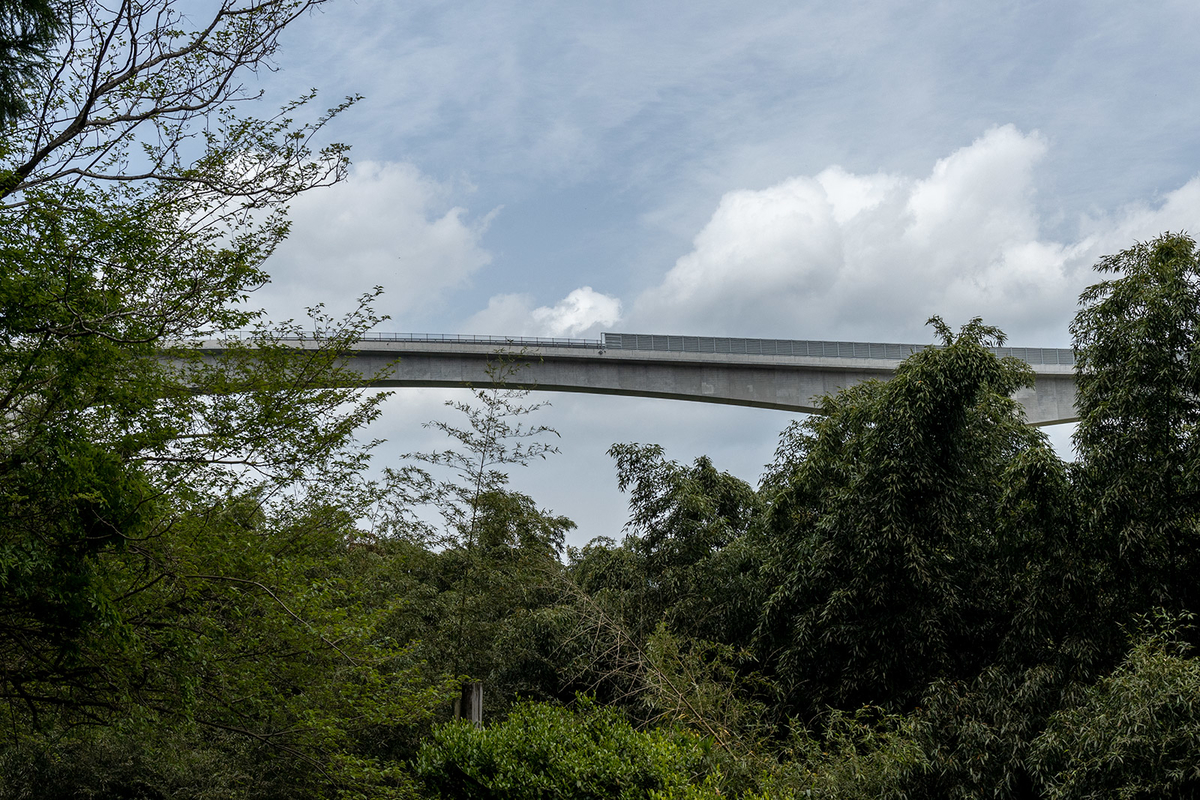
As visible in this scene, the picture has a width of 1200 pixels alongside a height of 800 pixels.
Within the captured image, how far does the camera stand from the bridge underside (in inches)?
821

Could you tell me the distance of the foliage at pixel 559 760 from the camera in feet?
19.1

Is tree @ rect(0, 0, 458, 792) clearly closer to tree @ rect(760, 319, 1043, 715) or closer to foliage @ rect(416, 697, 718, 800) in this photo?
foliage @ rect(416, 697, 718, 800)

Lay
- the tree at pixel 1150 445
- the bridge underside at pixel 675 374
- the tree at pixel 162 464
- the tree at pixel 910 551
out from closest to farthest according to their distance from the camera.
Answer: the tree at pixel 162 464 < the tree at pixel 1150 445 < the tree at pixel 910 551 < the bridge underside at pixel 675 374

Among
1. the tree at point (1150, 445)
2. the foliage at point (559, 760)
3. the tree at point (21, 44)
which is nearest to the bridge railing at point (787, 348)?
the tree at point (1150, 445)

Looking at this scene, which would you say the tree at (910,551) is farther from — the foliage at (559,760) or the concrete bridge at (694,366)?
the concrete bridge at (694,366)

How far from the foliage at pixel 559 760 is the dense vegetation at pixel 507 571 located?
3 centimetres

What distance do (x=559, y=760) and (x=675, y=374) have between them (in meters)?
15.8

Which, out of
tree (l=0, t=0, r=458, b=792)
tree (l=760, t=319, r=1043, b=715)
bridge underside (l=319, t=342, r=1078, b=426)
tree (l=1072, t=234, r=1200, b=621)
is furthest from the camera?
bridge underside (l=319, t=342, r=1078, b=426)

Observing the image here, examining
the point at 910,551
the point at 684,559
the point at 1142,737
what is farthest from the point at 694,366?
the point at 1142,737

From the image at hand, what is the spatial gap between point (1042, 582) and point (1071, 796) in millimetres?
2593

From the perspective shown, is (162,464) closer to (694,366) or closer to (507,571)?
(507,571)

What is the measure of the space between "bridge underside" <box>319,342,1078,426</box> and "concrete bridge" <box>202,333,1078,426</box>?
0.02 metres

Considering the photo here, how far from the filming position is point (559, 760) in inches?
243

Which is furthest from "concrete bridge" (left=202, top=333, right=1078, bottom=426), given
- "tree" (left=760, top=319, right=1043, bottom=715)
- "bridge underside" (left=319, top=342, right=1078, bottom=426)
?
"tree" (left=760, top=319, right=1043, bottom=715)
